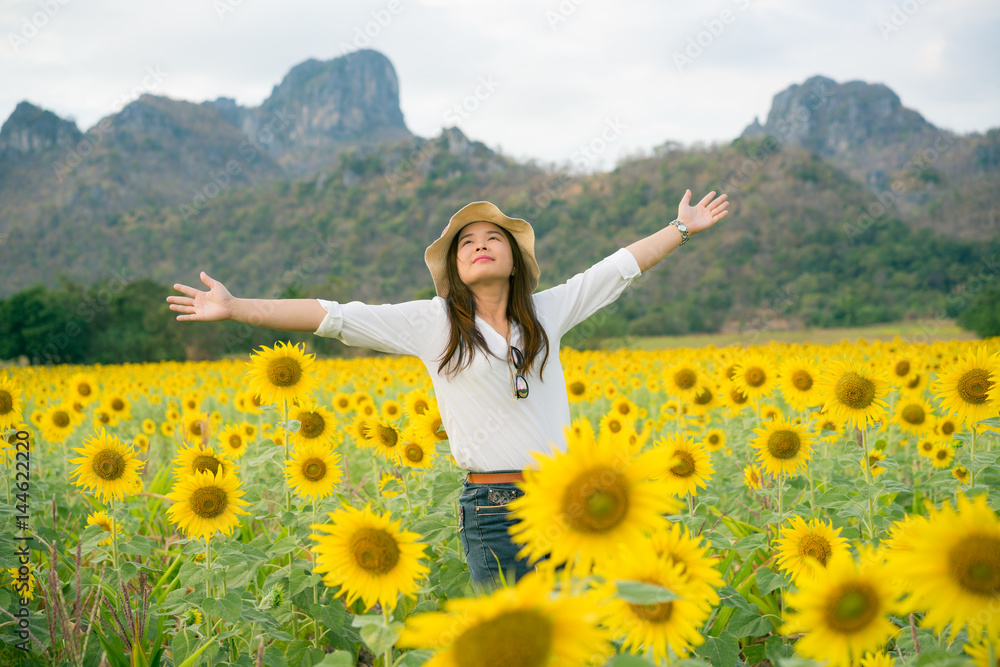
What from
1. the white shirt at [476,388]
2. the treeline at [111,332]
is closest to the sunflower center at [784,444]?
the white shirt at [476,388]

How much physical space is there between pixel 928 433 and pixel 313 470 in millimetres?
4403

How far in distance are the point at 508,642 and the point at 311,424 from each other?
8.74ft

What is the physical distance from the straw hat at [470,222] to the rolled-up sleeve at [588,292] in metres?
0.17

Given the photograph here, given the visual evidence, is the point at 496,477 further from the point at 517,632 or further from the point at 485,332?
the point at 517,632

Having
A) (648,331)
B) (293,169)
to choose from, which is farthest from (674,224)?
(293,169)

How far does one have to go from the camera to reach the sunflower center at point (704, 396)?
5193 millimetres

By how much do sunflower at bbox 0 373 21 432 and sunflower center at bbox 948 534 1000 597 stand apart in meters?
4.33

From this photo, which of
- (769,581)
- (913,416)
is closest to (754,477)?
(913,416)

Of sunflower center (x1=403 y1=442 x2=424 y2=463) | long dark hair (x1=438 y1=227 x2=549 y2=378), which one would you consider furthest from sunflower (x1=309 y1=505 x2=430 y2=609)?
sunflower center (x1=403 y1=442 x2=424 y2=463)

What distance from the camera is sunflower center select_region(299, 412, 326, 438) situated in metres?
3.38

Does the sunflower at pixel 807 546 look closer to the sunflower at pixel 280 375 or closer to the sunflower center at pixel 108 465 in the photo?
the sunflower at pixel 280 375

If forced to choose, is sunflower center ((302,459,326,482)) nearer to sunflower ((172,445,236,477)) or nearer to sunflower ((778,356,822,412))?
sunflower ((172,445,236,477))

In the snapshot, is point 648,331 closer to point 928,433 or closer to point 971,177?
point 928,433

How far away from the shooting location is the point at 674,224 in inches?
137
